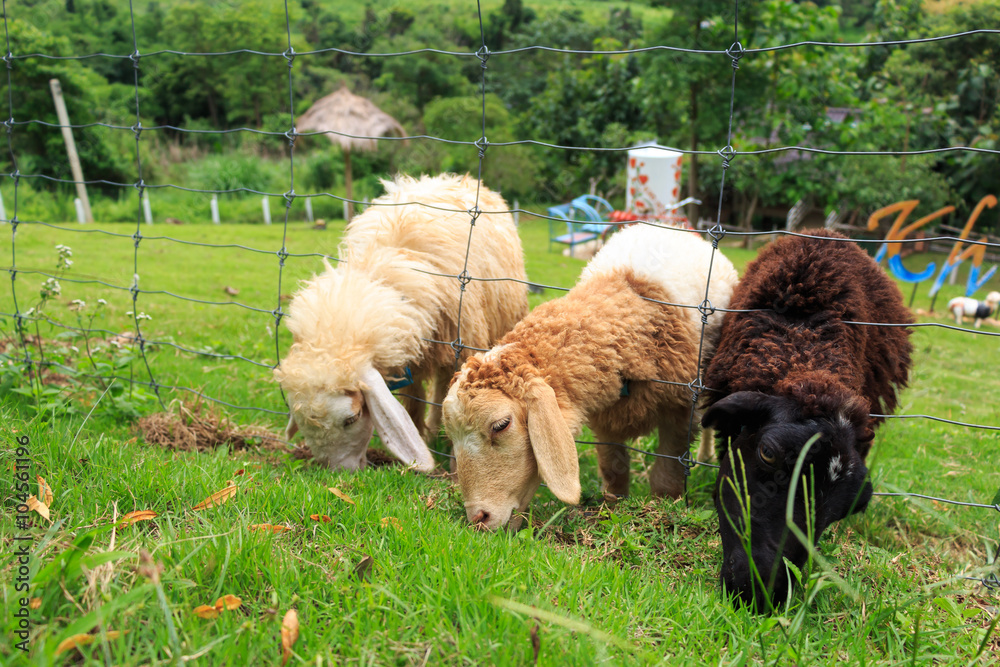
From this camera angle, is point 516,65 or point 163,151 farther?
point 516,65

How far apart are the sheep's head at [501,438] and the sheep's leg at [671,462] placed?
88 cm

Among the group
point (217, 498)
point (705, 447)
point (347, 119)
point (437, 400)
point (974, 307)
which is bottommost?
point (974, 307)

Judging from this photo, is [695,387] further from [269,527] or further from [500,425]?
[269,527]

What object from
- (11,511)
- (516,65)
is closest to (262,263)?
(11,511)

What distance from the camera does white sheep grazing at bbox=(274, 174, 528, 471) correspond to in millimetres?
3479

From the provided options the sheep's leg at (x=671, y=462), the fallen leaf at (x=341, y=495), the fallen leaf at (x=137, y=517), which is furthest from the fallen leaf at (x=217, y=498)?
the sheep's leg at (x=671, y=462)

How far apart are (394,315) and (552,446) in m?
1.39

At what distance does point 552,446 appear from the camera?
104 inches

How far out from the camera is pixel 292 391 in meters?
3.54

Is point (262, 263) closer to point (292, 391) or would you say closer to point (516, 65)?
point (292, 391)

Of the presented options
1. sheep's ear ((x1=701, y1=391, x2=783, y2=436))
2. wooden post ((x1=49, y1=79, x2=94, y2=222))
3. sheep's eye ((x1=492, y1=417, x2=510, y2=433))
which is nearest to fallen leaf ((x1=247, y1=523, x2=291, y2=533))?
sheep's eye ((x1=492, y1=417, x2=510, y2=433))

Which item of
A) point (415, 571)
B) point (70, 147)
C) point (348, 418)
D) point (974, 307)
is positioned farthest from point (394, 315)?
point (70, 147)

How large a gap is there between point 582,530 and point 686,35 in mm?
15363

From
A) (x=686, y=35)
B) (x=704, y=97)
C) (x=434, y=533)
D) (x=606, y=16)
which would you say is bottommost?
(x=434, y=533)
